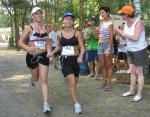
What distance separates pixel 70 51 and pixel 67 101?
4.73ft

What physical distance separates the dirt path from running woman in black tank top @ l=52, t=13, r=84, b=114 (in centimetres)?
54

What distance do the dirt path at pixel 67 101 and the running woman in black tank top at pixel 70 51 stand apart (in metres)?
0.54

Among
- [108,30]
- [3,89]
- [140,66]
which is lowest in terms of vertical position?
[3,89]

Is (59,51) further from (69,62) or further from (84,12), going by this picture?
(84,12)

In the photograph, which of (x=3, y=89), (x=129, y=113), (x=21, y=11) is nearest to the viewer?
(x=129, y=113)

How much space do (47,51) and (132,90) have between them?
2282 mm

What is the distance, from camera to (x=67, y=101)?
28.9 ft

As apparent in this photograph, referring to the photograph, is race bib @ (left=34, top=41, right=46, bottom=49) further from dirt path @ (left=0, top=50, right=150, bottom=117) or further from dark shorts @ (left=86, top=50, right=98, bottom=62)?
dark shorts @ (left=86, top=50, right=98, bottom=62)

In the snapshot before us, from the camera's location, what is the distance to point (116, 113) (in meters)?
7.76

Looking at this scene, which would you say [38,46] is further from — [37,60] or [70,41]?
[70,41]

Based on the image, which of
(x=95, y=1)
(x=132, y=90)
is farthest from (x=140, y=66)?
(x=95, y=1)

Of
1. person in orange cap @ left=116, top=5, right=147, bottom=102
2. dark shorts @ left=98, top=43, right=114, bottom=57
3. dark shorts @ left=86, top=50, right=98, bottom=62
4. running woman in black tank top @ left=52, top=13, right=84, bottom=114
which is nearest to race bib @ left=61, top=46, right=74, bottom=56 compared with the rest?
running woman in black tank top @ left=52, top=13, right=84, bottom=114

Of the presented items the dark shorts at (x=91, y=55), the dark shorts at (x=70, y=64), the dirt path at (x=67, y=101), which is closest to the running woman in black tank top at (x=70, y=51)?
the dark shorts at (x=70, y=64)

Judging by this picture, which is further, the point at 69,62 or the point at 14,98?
the point at 14,98
